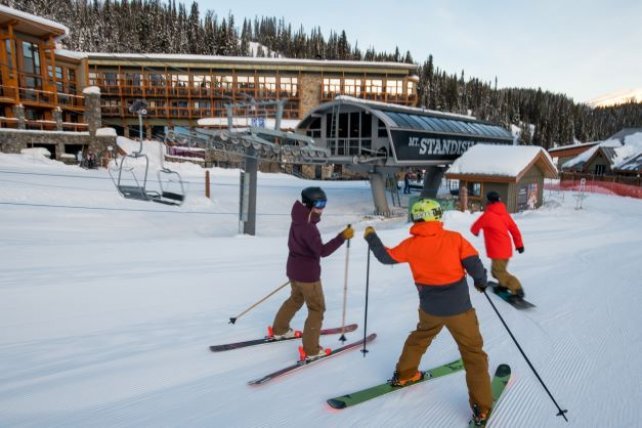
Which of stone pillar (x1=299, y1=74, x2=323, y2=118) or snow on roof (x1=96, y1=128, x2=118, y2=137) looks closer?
snow on roof (x1=96, y1=128, x2=118, y2=137)

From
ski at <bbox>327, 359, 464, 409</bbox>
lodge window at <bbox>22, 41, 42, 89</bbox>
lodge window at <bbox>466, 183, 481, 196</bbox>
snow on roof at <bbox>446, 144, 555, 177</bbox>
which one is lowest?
ski at <bbox>327, 359, 464, 409</bbox>

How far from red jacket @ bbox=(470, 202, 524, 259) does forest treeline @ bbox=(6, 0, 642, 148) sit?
70.2 m

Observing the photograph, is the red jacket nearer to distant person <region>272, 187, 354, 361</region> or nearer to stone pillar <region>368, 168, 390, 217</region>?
distant person <region>272, 187, 354, 361</region>

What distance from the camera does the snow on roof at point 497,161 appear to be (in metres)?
17.9

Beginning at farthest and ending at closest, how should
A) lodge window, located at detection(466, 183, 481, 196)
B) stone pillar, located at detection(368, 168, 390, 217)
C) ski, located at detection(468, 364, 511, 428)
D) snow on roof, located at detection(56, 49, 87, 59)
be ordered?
snow on roof, located at detection(56, 49, 87, 59) < stone pillar, located at detection(368, 168, 390, 217) < lodge window, located at detection(466, 183, 481, 196) < ski, located at detection(468, 364, 511, 428)

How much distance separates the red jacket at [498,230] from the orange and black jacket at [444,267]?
3186 mm

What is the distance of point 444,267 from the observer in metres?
3.00

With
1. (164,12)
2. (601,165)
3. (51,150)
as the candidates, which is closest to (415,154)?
(51,150)

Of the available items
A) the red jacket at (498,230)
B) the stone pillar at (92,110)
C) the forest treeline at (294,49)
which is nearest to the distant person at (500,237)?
the red jacket at (498,230)

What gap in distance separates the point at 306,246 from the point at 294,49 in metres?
105

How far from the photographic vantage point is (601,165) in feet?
125

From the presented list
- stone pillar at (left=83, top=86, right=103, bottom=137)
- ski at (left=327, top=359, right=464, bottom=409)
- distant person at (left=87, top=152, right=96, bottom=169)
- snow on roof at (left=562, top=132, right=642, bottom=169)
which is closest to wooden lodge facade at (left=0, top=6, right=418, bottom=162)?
stone pillar at (left=83, top=86, right=103, bottom=137)

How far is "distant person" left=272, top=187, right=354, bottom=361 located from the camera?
3.72 metres

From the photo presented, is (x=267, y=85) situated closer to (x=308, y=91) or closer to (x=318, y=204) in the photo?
(x=308, y=91)
